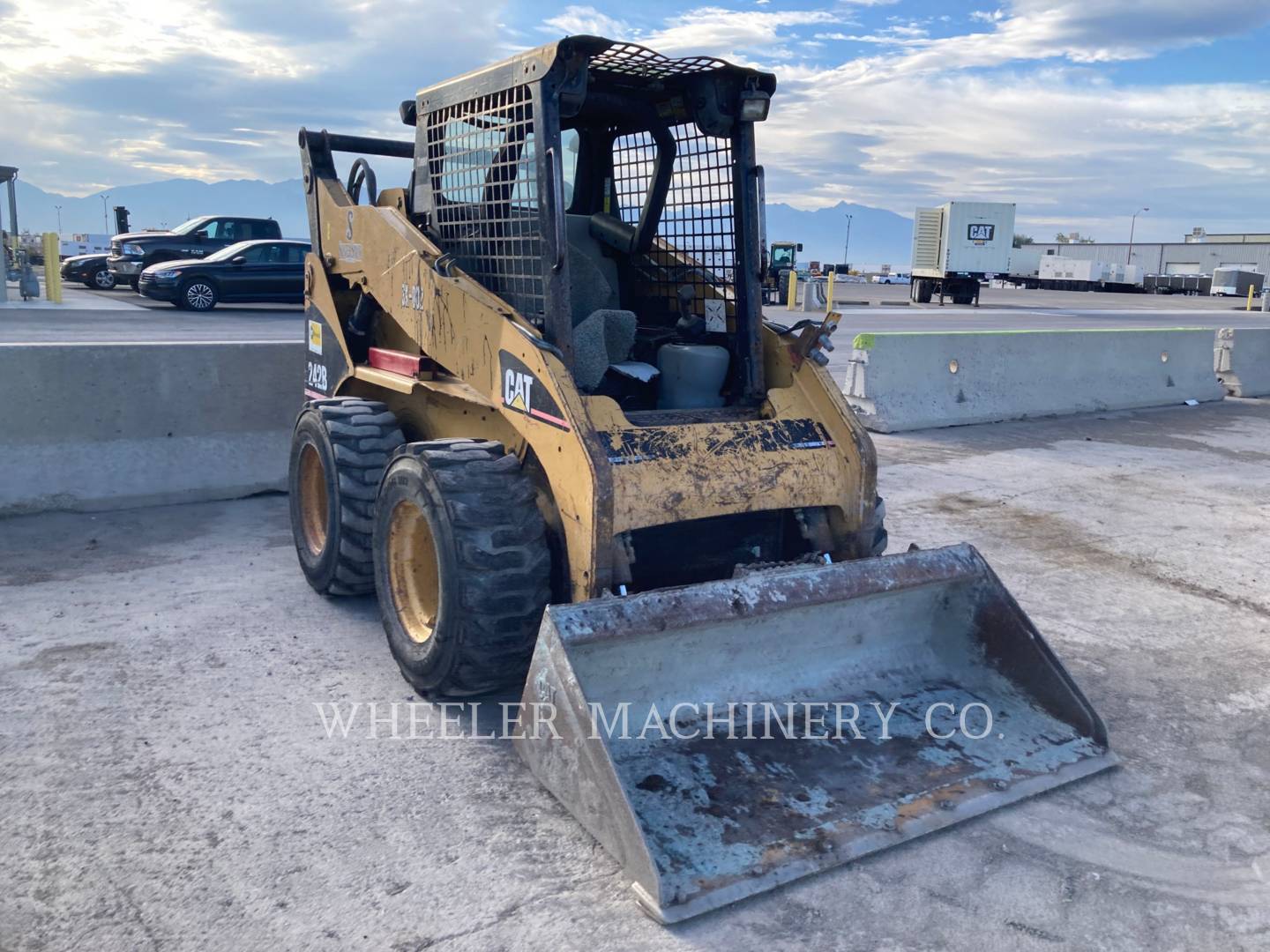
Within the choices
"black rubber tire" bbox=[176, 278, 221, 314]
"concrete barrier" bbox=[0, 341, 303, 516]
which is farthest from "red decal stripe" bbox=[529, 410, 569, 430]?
"black rubber tire" bbox=[176, 278, 221, 314]

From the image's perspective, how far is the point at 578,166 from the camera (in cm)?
547

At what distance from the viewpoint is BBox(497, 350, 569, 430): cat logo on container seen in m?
3.95

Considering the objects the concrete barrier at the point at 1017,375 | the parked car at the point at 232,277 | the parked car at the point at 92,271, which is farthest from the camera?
the parked car at the point at 92,271

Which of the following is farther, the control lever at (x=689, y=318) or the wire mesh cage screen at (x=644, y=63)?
the control lever at (x=689, y=318)

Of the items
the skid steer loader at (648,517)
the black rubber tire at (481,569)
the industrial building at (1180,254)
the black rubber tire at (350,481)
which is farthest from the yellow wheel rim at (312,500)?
the industrial building at (1180,254)

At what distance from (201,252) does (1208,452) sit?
64.2ft

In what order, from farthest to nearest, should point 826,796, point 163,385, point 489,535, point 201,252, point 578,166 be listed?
point 201,252
point 163,385
point 578,166
point 489,535
point 826,796

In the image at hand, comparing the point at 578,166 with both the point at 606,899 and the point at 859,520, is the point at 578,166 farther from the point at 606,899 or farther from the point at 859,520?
the point at 606,899

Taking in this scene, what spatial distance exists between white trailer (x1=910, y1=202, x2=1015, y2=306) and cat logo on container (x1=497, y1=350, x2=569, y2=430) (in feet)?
113

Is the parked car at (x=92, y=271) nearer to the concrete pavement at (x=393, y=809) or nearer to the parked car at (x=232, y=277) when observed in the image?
the parked car at (x=232, y=277)

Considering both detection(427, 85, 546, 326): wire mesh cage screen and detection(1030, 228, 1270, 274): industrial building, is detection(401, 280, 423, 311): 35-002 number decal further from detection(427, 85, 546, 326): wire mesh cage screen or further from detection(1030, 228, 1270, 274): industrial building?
detection(1030, 228, 1270, 274): industrial building

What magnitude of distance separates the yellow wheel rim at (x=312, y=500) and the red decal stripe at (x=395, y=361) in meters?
0.58

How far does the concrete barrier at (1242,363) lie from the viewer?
569 inches

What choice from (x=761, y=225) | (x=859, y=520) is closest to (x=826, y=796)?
(x=859, y=520)
